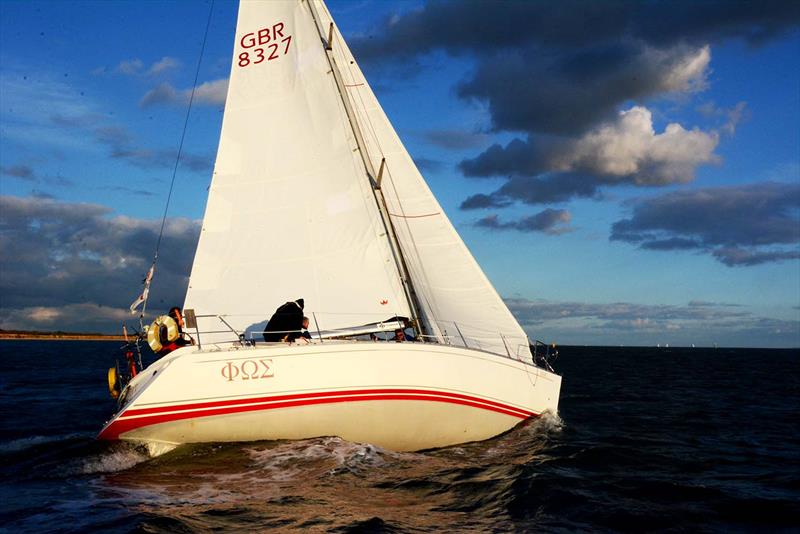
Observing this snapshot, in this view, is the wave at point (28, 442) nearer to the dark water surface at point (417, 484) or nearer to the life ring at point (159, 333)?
the dark water surface at point (417, 484)

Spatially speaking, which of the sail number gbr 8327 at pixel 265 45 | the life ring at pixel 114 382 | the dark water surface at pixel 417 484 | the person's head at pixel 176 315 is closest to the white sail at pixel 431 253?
the sail number gbr 8327 at pixel 265 45

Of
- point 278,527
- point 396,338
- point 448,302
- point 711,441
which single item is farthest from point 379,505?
point 711,441

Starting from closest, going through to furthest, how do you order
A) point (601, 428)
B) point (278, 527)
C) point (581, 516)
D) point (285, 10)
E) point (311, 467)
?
point (278, 527) → point (581, 516) → point (311, 467) → point (285, 10) → point (601, 428)

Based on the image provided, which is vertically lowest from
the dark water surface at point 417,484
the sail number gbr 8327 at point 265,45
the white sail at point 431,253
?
the dark water surface at point 417,484

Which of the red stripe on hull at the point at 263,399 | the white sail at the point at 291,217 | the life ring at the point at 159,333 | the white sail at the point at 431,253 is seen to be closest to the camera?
the red stripe on hull at the point at 263,399

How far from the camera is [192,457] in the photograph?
10.2 meters

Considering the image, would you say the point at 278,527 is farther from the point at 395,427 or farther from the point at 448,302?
the point at 448,302

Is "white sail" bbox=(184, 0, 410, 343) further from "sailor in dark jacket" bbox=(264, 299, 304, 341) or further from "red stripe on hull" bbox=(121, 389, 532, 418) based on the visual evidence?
"red stripe on hull" bbox=(121, 389, 532, 418)

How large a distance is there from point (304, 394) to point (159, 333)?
3.56 meters

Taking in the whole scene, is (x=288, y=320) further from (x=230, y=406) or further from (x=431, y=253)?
(x=431, y=253)

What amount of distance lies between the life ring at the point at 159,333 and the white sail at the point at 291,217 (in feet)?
2.52

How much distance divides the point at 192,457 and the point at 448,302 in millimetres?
5943

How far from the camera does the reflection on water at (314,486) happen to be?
769cm

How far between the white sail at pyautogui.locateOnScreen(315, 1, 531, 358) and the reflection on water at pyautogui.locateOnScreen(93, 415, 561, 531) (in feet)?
8.78
